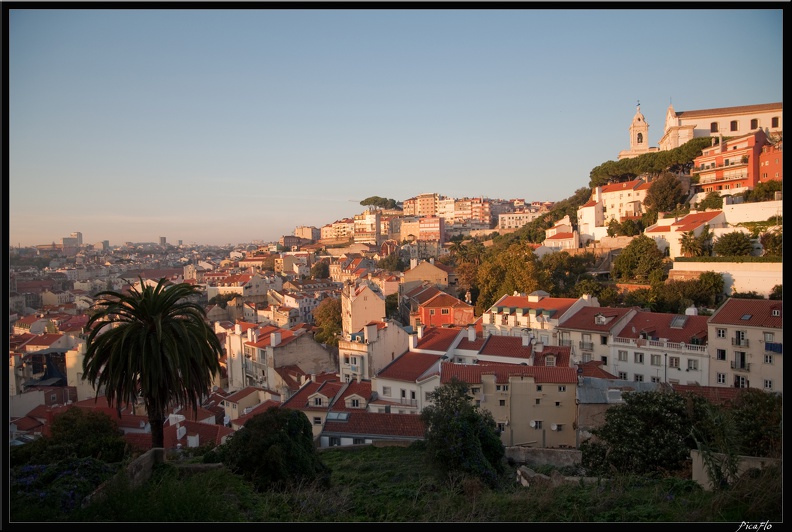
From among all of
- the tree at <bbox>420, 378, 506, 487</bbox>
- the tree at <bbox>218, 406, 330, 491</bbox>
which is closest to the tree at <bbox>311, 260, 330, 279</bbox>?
the tree at <bbox>420, 378, 506, 487</bbox>

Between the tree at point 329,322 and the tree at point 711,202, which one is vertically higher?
the tree at point 711,202

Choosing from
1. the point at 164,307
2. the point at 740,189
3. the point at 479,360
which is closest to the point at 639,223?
the point at 740,189

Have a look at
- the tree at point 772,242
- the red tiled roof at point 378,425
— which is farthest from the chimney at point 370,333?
the tree at point 772,242

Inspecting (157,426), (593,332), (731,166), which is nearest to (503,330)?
(593,332)

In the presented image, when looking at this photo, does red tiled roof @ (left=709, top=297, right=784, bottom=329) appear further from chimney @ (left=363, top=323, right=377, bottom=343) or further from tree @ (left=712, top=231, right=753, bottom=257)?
chimney @ (left=363, top=323, right=377, bottom=343)

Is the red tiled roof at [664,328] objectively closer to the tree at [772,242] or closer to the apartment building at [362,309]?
the tree at [772,242]

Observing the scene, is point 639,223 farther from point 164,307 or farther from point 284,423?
point 164,307

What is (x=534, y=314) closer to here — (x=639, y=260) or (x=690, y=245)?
(x=639, y=260)
